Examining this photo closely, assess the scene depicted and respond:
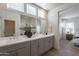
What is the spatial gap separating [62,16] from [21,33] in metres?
3.68

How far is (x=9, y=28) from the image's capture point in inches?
116

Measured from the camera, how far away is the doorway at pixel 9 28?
2.83m

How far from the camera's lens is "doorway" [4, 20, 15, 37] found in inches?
111

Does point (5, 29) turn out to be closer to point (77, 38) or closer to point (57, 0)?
point (57, 0)

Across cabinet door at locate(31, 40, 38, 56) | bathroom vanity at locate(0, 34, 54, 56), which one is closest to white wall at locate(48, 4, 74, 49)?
bathroom vanity at locate(0, 34, 54, 56)

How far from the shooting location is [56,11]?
5.33 meters

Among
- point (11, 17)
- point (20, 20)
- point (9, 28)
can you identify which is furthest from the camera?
point (20, 20)

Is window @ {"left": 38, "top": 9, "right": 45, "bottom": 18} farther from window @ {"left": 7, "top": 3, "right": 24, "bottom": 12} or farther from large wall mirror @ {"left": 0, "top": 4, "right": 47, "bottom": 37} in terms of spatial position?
window @ {"left": 7, "top": 3, "right": 24, "bottom": 12}

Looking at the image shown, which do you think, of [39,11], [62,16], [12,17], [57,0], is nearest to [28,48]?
[12,17]

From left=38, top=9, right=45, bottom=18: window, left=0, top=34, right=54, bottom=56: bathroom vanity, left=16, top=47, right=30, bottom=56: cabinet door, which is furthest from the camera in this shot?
left=38, top=9, right=45, bottom=18: window

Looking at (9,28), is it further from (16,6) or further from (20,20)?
(16,6)

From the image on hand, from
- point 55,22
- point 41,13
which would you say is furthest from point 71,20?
point 41,13

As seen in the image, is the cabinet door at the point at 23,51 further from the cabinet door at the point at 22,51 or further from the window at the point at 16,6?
the window at the point at 16,6

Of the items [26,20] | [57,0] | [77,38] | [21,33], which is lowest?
[77,38]
